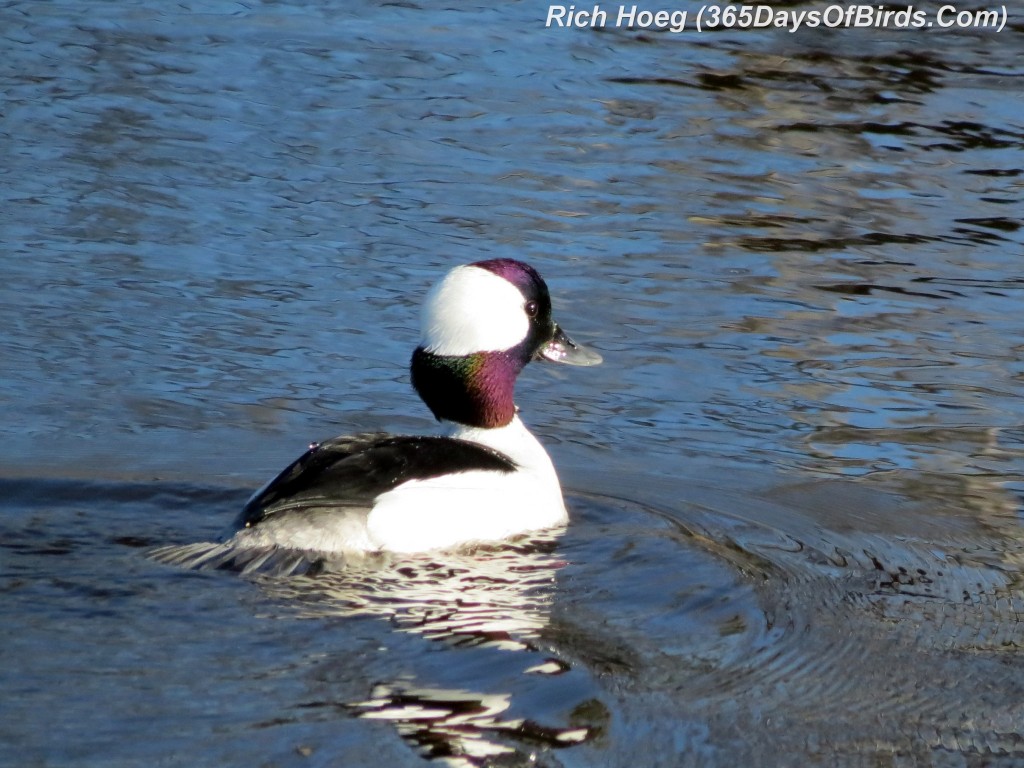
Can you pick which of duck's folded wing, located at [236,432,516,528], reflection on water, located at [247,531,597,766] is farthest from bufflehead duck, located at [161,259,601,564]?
reflection on water, located at [247,531,597,766]

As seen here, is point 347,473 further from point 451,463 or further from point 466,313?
point 466,313

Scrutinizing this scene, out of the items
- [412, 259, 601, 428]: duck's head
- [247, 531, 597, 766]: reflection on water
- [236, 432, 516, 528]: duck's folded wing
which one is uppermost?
[412, 259, 601, 428]: duck's head

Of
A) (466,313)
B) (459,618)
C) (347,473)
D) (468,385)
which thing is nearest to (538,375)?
(468,385)

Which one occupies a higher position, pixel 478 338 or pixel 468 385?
pixel 478 338

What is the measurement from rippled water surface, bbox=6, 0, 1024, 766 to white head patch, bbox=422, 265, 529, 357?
0.70 metres

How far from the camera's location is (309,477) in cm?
541

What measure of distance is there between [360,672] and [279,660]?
229mm

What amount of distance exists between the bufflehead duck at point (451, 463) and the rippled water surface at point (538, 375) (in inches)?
6.4

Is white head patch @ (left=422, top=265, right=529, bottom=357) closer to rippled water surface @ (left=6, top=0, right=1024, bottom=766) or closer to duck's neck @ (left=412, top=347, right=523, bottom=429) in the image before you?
duck's neck @ (left=412, top=347, right=523, bottom=429)

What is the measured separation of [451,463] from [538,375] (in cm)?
194

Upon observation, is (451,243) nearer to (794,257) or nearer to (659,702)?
(794,257)

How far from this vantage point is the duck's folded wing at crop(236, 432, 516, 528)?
5371 mm

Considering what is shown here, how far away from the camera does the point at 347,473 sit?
5.46 m

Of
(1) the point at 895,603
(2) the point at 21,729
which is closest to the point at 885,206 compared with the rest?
(1) the point at 895,603
